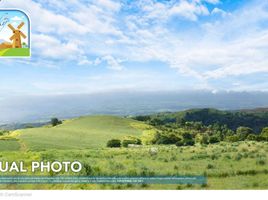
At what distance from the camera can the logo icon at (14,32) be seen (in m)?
15.6

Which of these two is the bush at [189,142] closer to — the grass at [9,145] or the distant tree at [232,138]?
the distant tree at [232,138]

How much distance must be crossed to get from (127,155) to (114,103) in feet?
2.43

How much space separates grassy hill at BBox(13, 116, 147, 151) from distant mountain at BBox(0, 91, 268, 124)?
0.12 m

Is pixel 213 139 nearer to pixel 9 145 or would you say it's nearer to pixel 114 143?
pixel 114 143

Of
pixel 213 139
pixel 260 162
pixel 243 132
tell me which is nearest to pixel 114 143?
pixel 213 139

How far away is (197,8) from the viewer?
15.7m

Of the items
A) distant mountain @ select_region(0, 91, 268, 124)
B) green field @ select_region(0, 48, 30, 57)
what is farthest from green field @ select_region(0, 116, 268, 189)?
green field @ select_region(0, 48, 30, 57)

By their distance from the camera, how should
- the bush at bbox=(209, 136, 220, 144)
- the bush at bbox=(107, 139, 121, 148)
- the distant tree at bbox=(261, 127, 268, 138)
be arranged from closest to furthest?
1. the distant tree at bbox=(261, 127, 268, 138)
2. the bush at bbox=(107, 139, 121, 148)
3. the bush at bbox=(209, 136, 220, 144)

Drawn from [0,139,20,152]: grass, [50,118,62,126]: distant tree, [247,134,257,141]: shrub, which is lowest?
[0,139,20,152]: grass

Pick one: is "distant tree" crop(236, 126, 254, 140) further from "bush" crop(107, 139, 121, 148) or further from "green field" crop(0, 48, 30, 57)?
"green field" crop(0, 48, 30, 57)

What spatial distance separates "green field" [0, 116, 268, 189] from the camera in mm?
15602

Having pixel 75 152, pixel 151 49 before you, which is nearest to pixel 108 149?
pixel 75 152
